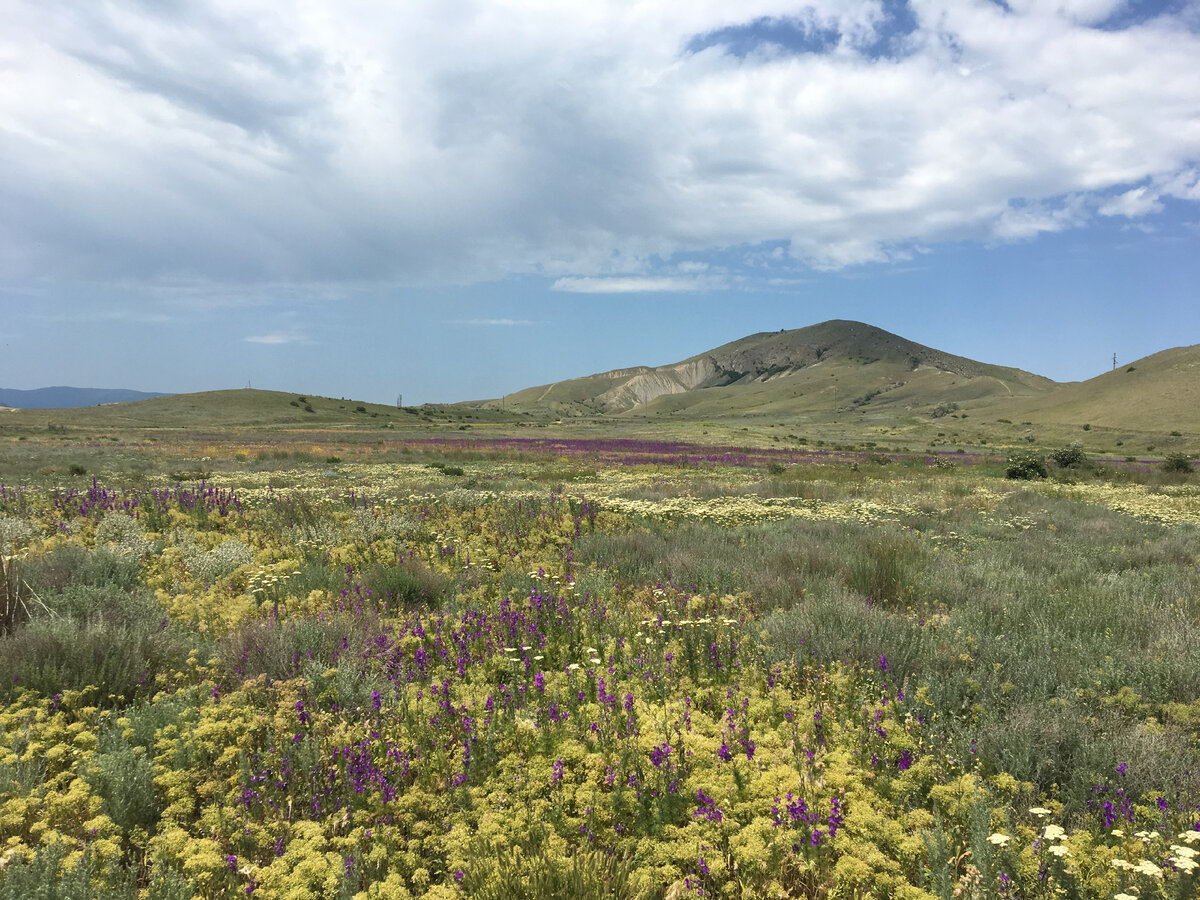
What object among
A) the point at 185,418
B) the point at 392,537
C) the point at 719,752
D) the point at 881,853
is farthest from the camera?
the point at 185,418

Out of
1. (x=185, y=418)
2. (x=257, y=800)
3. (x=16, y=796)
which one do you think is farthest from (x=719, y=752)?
(x=185, y=418)

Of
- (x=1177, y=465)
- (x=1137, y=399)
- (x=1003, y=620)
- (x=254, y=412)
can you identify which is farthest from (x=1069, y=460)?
(x=254, y=412)

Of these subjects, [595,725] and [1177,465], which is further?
[1177,465]

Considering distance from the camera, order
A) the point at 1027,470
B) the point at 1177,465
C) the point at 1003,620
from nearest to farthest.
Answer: the point at 1003,620 → the point at 1027,470 → the point at 1177,465

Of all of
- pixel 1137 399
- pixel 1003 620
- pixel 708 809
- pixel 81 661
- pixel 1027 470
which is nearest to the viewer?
pixel 708 809

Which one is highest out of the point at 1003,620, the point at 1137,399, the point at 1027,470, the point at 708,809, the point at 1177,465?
the point at 1137,399

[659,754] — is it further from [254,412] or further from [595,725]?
[254,412]

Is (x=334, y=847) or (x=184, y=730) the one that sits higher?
(x=184, y=730)

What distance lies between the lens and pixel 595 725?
13.2 feet

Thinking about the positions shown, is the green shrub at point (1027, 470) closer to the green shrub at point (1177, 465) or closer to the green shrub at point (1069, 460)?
the green shrub at point (1069, 460)

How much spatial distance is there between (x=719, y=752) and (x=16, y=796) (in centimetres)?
391

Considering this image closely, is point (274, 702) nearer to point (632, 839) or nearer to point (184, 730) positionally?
point (184, 730)

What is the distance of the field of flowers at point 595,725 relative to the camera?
2.79m

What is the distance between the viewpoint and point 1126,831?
116 inches
